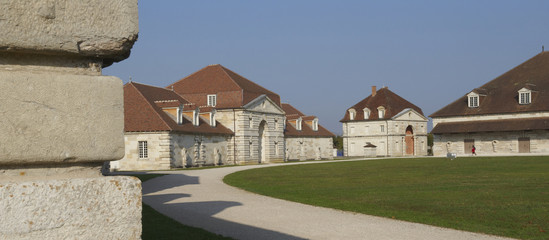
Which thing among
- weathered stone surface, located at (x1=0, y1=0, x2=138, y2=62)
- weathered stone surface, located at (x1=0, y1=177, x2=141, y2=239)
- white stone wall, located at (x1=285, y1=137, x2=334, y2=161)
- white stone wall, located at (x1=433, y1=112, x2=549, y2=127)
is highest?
white stone wall, located at (x1=433, y1=112, x2=549, y2=127)

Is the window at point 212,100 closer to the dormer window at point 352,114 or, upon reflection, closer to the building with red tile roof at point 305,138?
the building with red tile roof at point 305,138

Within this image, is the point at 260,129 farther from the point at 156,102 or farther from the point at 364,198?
the point at 364,198

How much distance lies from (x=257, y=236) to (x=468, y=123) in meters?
47.4

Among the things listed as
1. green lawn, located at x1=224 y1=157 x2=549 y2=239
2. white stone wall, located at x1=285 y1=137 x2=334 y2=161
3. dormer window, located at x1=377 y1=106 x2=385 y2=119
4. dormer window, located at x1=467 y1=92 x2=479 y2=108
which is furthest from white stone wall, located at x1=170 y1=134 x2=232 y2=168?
dormer window, located at x1=377 y1=106 x2=385 y2=119

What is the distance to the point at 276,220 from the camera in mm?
9906

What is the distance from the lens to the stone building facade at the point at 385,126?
2564 inches

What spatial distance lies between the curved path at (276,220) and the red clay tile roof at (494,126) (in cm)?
3980

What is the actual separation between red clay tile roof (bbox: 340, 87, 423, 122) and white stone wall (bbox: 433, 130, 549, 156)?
11953 mm

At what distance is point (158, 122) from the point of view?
114 feet

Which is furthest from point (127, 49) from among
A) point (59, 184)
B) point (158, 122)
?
point (158, 122)

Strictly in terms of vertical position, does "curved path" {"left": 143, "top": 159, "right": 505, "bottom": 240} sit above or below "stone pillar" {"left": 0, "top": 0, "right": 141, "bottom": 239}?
below

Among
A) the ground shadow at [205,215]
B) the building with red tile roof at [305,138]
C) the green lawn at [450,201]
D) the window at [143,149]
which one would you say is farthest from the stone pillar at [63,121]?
the building with red tile roof at [305,138]

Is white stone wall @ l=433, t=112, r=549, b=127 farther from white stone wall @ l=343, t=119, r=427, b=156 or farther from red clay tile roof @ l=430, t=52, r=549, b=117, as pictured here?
white stone wall @ l=343, t=119, r=427, b=156

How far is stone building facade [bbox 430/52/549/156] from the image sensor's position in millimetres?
48000
